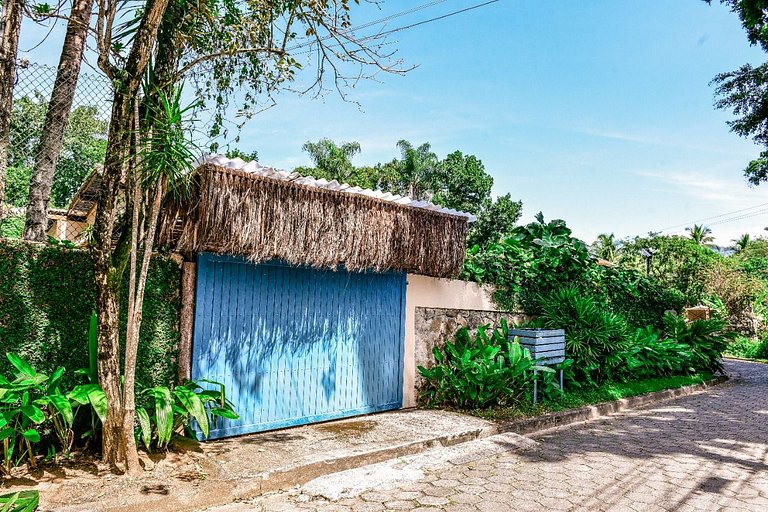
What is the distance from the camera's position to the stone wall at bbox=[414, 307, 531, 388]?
7.74 m

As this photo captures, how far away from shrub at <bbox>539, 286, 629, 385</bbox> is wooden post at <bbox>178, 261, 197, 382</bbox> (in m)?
6.23

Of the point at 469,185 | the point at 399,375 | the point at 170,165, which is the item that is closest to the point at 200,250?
the point at 170,165

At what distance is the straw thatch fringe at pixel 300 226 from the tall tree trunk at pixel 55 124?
4.23 ft

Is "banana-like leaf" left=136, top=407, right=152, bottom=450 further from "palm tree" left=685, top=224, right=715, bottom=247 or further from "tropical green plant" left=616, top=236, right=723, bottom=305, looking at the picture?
"palm tree" left=685, top=224, right=715, bottom=247

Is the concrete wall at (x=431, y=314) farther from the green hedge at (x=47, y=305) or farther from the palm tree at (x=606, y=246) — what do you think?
the palm tree at (x=606, y=246)

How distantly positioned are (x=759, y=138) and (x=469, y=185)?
16553mm

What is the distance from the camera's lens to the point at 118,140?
4.32 m

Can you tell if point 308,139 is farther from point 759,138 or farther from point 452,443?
point 452,443

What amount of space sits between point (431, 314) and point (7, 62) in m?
5.84

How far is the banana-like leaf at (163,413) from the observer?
172 inches

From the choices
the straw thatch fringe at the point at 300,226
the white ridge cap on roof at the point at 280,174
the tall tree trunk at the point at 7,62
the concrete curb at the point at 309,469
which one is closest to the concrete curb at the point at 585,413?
the concrete curb at the point at 309,469

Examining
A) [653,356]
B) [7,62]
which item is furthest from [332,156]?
Answer: [7,62]

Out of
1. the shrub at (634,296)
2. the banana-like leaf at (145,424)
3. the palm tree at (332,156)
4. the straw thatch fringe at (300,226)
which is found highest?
the palm tree at (332,156)

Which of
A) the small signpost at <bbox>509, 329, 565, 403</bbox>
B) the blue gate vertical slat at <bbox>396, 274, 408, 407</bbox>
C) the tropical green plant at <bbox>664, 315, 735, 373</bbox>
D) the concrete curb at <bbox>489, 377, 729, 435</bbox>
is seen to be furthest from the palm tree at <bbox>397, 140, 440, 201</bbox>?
the blue gate vertical slat at <bbox>396, 274, 408, 407</bbox>
